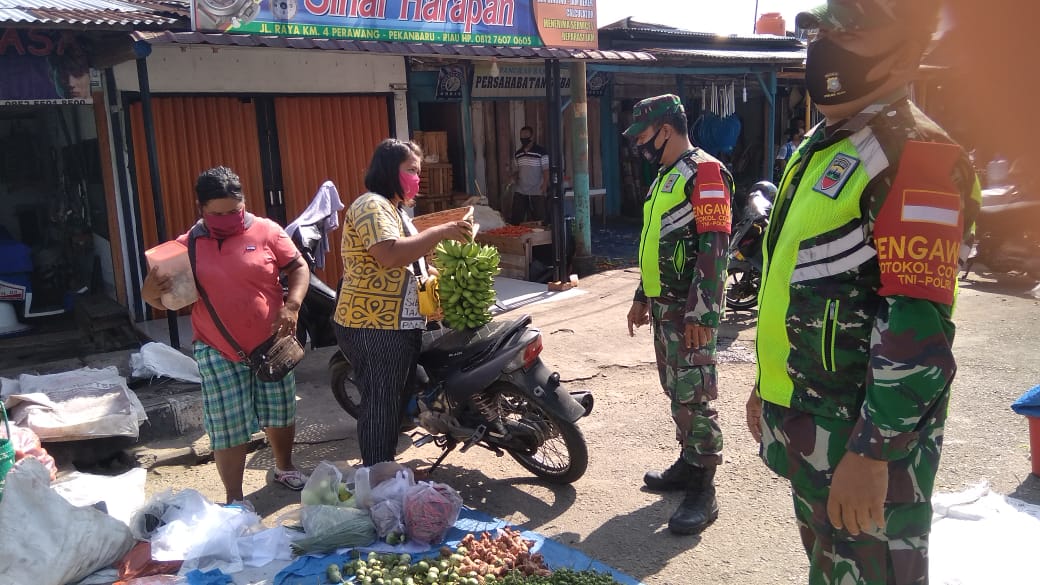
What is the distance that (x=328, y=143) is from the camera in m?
8.94

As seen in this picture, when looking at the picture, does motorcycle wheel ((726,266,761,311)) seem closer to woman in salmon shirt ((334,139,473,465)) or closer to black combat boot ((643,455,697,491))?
black combat boot ((643,455,697,491))

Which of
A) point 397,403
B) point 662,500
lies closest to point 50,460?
point 397,403

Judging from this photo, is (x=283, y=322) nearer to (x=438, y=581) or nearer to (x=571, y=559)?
(x=438, y=581)

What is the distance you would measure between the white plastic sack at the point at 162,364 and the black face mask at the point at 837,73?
527cm

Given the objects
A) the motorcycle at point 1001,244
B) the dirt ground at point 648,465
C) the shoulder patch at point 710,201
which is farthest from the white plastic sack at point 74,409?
the motorcycle at point 1001,244

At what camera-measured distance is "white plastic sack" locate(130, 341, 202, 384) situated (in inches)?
238

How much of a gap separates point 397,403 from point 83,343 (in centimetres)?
534

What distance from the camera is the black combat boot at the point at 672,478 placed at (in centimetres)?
424

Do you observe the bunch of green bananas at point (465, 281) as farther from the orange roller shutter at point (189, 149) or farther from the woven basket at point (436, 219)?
the orange roller shutter at point (189, 149)

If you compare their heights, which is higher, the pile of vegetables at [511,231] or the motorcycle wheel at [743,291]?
the pile of vegetables at [511,231]

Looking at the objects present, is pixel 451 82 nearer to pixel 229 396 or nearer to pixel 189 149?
pixel 189 149

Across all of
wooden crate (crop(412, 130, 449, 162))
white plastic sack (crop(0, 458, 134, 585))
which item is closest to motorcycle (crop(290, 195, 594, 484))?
white plastic sack (crop(0, 458, 134, 585))

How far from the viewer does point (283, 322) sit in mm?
4035

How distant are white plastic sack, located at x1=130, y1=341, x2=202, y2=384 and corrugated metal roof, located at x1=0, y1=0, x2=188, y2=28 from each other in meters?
2.50
